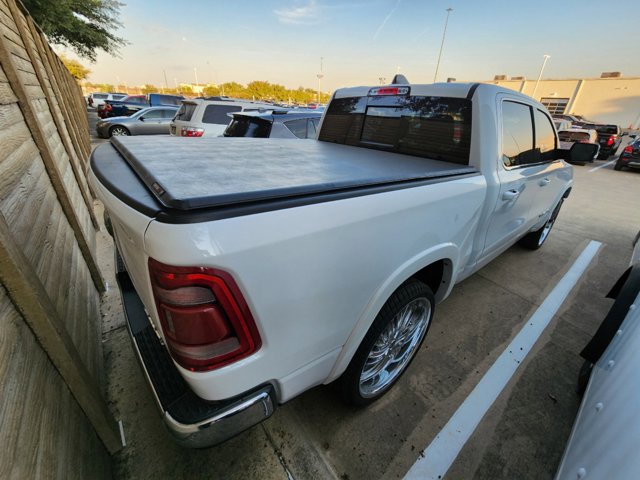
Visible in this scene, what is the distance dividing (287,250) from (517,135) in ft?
8.48

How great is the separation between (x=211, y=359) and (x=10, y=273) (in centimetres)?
86

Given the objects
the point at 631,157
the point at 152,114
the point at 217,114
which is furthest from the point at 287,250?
the point at 631,157

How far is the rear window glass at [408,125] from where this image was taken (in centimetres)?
231

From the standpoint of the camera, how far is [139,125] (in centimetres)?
1197

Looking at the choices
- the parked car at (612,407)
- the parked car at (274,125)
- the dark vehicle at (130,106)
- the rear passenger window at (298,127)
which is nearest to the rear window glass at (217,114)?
the parked car at (274,125)

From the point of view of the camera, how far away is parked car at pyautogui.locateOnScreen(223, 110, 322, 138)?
18.1 ft

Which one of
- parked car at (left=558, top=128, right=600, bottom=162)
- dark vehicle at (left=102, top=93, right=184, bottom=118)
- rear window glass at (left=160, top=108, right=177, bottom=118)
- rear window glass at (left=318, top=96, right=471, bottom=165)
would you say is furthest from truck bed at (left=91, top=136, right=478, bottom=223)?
dark vehicle at (left=102, top=93, right=184, bottom=118)

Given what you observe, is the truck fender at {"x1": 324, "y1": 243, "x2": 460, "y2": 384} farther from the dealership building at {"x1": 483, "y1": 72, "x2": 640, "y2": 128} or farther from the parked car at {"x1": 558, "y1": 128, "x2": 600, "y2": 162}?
the dealership building at {"x1": 483, "y1": 72, "x2": 640, "y2": 128}

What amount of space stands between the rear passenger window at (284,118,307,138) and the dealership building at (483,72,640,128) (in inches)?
1744

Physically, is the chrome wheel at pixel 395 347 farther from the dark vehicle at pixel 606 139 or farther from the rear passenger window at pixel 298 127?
the dark vehicle at pixel 606 139

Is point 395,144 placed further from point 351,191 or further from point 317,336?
point 317,336

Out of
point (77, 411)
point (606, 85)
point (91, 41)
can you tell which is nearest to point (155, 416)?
point (77, 411)

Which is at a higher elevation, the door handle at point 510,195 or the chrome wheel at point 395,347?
the door handle at point 510,195

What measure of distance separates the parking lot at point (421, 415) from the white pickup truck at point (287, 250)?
25cm
